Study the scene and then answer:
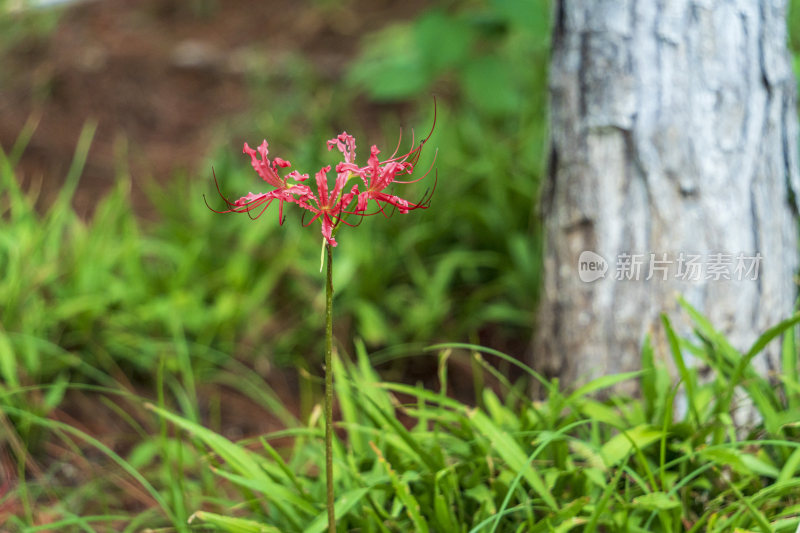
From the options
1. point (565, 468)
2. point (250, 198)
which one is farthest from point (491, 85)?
point (250, 198)

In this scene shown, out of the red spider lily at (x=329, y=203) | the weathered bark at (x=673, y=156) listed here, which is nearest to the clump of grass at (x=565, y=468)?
the weathered bark at (x=673, y=156)

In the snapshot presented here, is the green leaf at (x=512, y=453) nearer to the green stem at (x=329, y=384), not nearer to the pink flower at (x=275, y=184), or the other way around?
the green stem at (x=329, y=384)

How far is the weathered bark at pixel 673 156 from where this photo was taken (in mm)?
1582

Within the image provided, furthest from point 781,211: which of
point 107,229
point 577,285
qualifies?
point 107,229

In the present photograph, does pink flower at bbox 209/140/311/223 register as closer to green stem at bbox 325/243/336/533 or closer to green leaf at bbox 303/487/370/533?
green stem at bbox 325/243/336/533

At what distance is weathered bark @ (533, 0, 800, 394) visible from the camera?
5.19 ft

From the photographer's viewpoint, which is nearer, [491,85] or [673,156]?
[673,156]

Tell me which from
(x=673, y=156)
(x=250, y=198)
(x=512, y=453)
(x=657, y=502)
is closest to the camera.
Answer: (x=250, y=198)

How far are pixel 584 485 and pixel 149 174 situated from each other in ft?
8.27

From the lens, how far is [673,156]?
5.31ft

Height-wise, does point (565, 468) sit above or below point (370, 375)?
below

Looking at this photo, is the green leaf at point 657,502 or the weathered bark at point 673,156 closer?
the green leaf at point 657,502

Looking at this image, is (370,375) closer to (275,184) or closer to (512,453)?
(512,453)

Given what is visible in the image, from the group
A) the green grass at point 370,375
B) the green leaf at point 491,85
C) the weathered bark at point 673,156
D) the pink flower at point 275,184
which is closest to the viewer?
the pink flower at point 275,184
